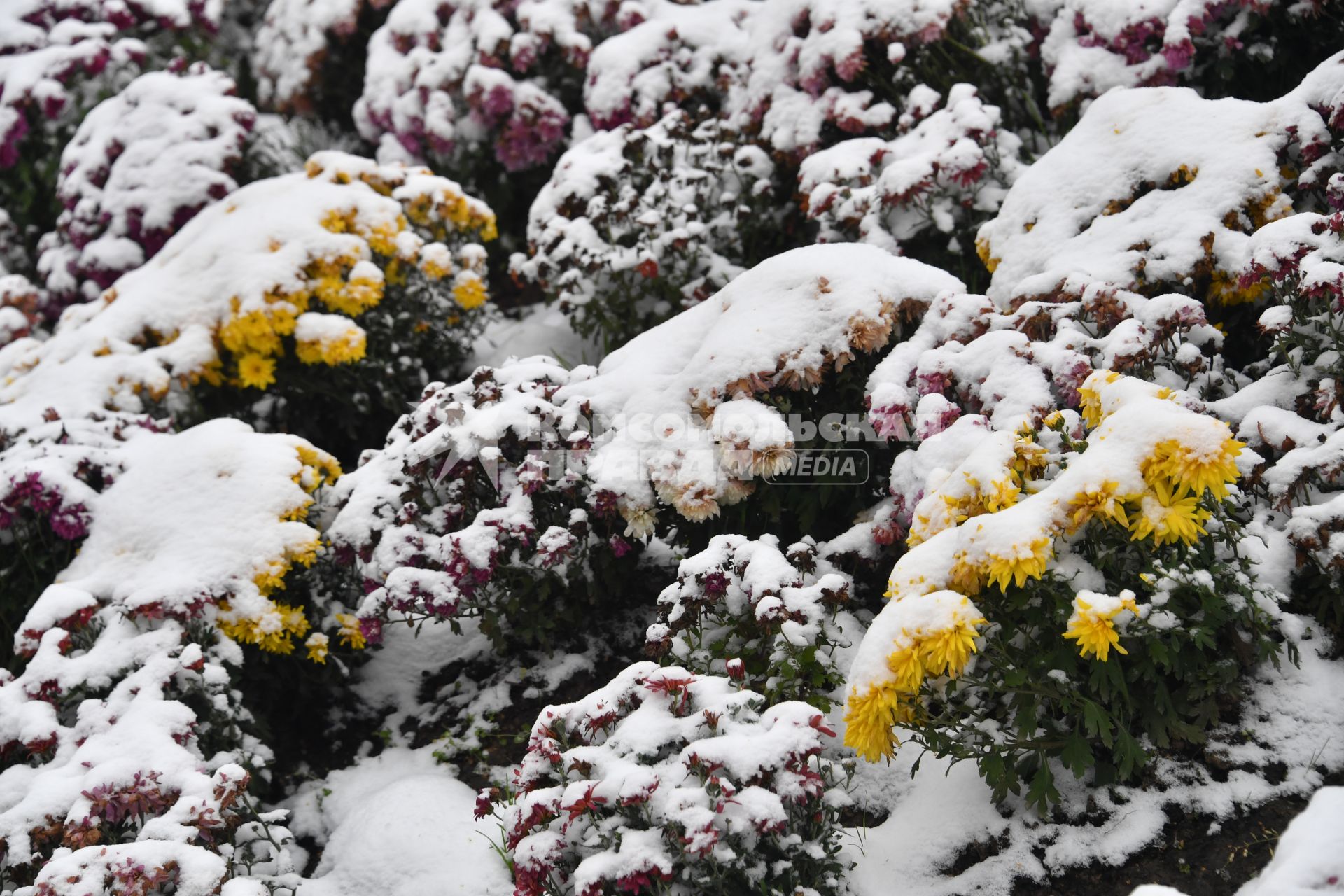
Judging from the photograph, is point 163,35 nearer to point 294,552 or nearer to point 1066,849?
point 294,552

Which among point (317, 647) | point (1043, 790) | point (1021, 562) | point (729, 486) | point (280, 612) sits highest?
point (1021, 562)

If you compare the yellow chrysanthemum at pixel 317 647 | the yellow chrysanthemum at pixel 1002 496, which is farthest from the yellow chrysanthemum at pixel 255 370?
the yellow chrysanthemum at pixel 1002 496

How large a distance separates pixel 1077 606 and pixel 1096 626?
7 centimetres

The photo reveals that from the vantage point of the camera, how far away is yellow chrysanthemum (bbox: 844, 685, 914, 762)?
7.49 feet

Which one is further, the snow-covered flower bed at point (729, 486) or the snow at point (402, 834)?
the snow at point (402, 834)

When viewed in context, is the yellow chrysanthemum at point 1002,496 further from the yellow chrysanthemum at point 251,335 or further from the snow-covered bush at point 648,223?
the yellow chrysanthemum at point 251,335

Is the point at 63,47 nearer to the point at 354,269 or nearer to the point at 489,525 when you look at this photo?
the point at 354,269

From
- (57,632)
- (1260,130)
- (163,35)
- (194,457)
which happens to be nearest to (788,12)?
(1260,130)

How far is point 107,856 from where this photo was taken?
2.55m

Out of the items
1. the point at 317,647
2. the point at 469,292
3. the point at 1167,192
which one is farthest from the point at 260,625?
the point at 1167,192

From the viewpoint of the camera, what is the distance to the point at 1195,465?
7.15ft

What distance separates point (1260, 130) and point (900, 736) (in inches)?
98.3

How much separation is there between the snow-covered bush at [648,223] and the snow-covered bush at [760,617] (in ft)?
6.45

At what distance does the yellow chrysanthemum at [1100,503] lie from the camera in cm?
225
